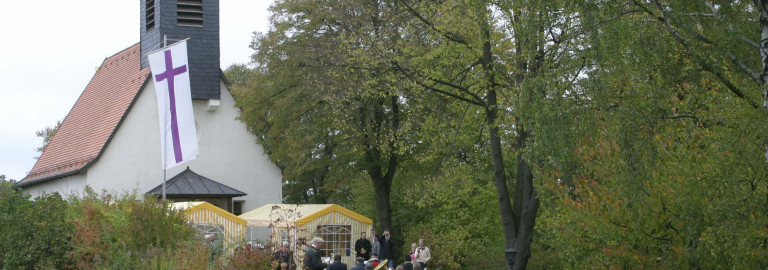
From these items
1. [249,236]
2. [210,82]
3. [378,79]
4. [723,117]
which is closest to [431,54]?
[378,79]

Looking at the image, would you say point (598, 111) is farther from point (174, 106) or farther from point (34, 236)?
point (174, 106)

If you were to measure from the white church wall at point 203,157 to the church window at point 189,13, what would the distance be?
266 cm

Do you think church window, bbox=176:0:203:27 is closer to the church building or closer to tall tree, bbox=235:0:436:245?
the church building

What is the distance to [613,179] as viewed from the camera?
42.4 feet

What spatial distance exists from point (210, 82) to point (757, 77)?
84.7 ft

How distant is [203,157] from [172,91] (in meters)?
14.2

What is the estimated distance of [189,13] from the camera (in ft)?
114

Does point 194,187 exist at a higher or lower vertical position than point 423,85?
lower

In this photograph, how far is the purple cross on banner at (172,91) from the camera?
20547mm

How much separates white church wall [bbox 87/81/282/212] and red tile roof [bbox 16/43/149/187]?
0.49m

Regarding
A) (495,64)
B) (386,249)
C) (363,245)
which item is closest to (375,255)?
(386,249)

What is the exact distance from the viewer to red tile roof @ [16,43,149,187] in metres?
34.1

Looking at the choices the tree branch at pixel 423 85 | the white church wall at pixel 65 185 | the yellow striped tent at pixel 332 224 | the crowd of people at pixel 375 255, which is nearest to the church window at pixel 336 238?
the yellow striped tent at pixel 332 224

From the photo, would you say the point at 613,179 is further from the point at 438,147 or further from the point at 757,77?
the point at 438,147
